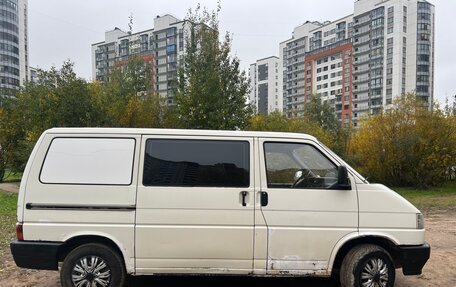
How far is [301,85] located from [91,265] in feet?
327

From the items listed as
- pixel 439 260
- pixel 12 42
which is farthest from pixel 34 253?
pixel 12 42

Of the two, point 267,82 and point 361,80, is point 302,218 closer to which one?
point 361,80

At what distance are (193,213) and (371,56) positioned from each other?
295ft

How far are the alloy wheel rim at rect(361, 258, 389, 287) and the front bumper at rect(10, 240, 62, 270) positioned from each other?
148 inches

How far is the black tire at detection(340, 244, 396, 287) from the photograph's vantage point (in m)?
4.60

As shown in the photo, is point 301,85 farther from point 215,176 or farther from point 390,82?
point 215,176

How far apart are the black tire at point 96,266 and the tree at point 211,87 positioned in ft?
41.1

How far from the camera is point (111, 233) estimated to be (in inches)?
176

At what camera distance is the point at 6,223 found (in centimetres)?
1003

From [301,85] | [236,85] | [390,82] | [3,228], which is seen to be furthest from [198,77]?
[301,85]

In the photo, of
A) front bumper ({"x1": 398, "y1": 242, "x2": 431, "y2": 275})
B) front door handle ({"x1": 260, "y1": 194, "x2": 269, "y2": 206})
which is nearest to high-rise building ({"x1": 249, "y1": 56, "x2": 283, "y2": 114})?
front bumper ({"x1": 398, "y1": 242, "x2": 431, "y2": 275})

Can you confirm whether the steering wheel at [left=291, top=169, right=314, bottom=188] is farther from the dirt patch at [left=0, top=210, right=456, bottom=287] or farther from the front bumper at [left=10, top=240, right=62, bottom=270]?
the front bumper at [left=10, top=240, right=62, bottom=270]

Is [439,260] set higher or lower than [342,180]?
lower

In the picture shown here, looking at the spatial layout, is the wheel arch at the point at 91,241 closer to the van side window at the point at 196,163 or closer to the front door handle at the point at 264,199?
the van side window at the point at 196,163
